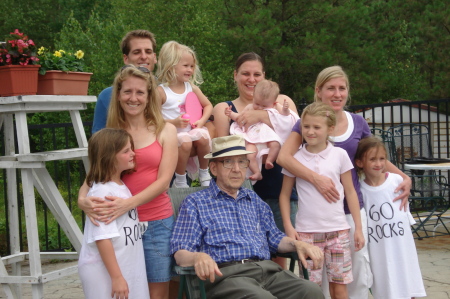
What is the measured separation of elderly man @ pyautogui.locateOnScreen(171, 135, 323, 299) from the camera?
3.18 meters

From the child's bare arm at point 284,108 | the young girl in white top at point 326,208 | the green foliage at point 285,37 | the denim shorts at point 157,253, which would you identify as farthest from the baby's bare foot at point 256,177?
the green foliage at point 285,37

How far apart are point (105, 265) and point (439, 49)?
17.8 metres

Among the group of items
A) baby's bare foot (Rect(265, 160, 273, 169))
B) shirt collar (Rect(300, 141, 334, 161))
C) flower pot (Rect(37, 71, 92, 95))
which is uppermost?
flower pot (Rect(37, 71, 92, 95))

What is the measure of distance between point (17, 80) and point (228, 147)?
1.49 m

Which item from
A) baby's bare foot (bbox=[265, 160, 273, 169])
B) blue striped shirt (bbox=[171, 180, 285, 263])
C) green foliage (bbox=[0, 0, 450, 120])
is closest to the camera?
blue striped shirt (bbox=[171, 180, 285, 263])

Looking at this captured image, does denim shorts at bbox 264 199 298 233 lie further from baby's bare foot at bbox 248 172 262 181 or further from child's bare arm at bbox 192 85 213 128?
child's bare arm at bbox 192 85 213 128

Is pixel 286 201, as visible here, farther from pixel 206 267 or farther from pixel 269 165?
pixel 206 267

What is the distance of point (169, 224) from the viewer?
3367 millimetres

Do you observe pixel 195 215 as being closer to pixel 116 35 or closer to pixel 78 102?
pixel 78 102

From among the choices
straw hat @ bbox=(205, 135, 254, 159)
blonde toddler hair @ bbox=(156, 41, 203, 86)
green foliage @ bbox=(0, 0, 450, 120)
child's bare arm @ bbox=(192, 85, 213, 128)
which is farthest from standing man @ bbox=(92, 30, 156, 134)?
green foliage @ bbox=(0, 0, 450, 120)

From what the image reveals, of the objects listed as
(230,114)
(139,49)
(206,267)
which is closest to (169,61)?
(139,49)

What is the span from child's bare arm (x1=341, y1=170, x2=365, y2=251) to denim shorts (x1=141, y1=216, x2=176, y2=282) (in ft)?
3.60

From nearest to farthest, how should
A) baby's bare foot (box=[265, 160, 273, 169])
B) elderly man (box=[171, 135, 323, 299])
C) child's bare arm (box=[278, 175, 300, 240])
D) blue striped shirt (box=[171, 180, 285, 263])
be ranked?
1. elderly man (box=[171, 135, 323, 299])
2. blue striped shirt (box=[171, 180, 285, 263])
3. child's bare arm (box=[278, 175, 300, 240])
4. baby's bare foot (box=[265, 160, 273, 169])

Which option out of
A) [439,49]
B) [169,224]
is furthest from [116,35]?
[169,224]
